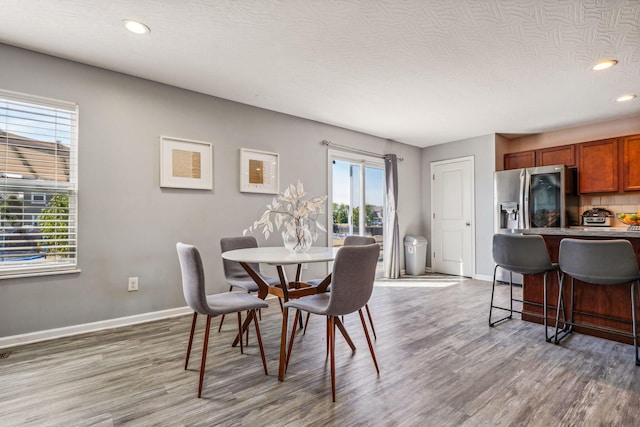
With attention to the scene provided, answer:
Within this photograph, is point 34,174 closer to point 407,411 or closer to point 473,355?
point 407,411

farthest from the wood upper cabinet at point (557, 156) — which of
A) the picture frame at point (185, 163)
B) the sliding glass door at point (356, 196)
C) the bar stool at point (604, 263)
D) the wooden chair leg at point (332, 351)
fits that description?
the picture frame at point (185, 163)

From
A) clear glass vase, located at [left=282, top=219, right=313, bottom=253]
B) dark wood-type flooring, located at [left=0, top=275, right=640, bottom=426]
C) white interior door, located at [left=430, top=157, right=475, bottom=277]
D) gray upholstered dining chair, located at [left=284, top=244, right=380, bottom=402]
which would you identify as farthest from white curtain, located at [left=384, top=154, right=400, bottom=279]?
gray upholstered dining chair, located at [left=284, top=244, right=380, bottom=402]

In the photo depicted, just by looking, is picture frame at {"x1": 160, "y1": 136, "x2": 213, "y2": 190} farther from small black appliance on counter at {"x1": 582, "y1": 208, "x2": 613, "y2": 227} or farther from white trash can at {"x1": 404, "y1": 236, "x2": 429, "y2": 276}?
small black appliance on counter at {"x1": 582, "y1": 208, "x2": 613, "y2": 227}

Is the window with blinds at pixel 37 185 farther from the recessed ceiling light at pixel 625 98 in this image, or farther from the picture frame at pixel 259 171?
the recessed ceiling light at pixel 625 98

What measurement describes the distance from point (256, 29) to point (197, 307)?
1.99 metres

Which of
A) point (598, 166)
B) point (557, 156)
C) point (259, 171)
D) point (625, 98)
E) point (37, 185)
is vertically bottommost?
point (37, 185)

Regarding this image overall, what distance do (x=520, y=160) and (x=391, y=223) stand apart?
91.0 inches

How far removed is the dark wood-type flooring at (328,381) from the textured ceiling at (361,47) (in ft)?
7.97

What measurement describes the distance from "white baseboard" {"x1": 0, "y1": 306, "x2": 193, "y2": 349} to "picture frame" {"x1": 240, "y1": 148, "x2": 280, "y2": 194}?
5.11 ft

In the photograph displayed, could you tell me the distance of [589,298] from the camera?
2840 mm

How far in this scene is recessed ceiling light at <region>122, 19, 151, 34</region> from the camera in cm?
225

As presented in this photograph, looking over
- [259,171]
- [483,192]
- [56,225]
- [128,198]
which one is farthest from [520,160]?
[56,225]

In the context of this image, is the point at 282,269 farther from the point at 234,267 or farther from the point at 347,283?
the point at 234,267

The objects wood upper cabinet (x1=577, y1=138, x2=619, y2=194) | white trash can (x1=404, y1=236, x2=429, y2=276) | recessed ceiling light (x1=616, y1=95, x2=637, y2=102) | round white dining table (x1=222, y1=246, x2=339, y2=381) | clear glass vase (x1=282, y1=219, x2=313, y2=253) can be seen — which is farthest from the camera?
white trash can (x1=404, y1=236, x2=429, y2=276)
